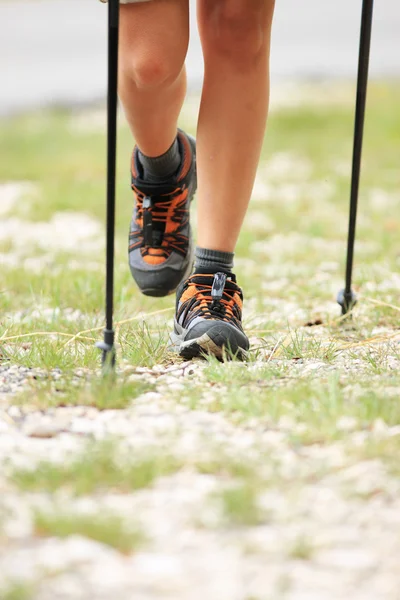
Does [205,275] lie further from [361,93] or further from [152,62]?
[361,93]

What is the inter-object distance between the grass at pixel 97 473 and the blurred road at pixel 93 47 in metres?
8.63

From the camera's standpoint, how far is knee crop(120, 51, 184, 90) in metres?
2.48

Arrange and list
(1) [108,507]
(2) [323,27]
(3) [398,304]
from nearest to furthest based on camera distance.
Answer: (1) [108,507] → (3) [398,304] → (2) [323,27]

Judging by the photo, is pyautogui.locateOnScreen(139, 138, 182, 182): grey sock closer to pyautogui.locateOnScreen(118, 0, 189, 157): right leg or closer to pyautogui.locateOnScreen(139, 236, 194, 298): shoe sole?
pyautogui.locateOnScreen(118, 0, 189, 157): right leg

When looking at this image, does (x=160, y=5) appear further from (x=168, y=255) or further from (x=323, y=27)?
(x=323, y=27)

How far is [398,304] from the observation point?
321 cm

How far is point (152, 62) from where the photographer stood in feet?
→ 8.15

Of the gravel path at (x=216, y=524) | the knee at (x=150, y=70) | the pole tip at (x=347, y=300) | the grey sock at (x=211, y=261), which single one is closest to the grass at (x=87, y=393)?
the gravel path at (x=216, y=524)

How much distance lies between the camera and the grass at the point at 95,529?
148cm

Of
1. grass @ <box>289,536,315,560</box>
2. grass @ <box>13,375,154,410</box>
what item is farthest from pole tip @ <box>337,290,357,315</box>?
grass @ <box>289,536,315,560</box>

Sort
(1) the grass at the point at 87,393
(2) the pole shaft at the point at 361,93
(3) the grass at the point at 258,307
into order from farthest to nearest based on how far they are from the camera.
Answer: (2) the pole shaft at the point at 361,93 → (1) the grass at the point at 87,393 → (3) the grass at the point at 258,307

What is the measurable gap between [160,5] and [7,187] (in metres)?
3.87

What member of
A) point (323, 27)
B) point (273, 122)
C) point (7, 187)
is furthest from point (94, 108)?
point (323, 27)

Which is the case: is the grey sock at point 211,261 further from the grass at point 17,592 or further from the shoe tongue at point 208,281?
the grass at point 17,592
